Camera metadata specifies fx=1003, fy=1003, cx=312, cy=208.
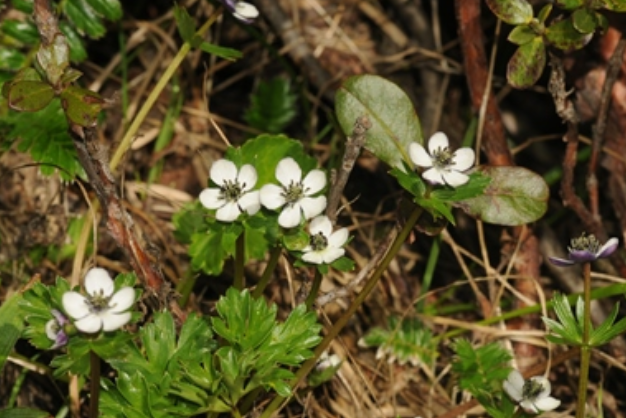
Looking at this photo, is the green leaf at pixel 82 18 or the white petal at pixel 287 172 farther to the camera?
the green leaf at pixel 82 18

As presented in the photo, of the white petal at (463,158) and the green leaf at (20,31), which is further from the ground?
the white petal at (463,158)

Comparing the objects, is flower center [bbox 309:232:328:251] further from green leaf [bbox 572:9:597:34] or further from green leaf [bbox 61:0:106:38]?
green leaf [bbox 61:0:106:38]

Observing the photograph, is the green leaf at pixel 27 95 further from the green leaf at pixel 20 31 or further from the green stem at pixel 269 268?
the green leaf at pixel 20 31

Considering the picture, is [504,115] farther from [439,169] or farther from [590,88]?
[439,169]

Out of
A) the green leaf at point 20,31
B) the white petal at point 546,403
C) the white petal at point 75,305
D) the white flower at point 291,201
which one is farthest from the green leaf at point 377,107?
the green leaf at point 20,31

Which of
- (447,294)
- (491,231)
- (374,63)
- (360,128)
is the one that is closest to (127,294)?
(360,128)

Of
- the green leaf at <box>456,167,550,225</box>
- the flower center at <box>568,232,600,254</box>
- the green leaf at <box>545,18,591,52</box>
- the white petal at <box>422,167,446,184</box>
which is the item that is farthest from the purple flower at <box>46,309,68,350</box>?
the green leaf at <box>545,18,591,52</box>
